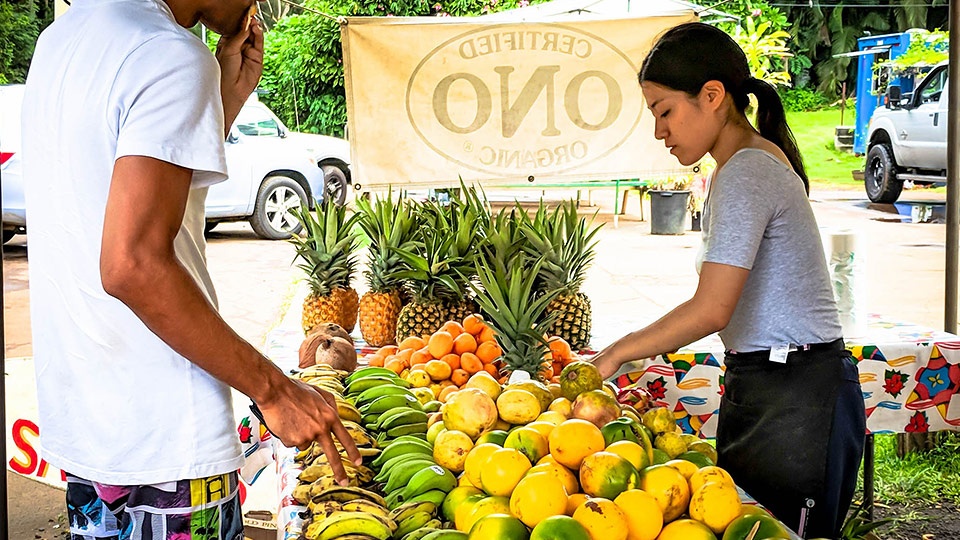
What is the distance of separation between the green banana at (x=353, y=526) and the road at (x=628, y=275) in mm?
4015

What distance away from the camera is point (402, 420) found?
2.22 m

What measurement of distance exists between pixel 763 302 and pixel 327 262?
6.24 ft

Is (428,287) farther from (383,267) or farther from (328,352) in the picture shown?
(328,352)

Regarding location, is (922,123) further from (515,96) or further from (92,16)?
(92,16)

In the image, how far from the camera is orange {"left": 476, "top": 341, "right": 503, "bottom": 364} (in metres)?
2.96

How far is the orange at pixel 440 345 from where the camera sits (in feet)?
9.57

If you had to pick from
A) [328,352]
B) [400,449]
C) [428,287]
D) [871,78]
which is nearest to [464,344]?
[328,352]

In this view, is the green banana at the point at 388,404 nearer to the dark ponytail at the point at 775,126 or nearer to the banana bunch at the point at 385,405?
the banana bunch at the point at 385,405

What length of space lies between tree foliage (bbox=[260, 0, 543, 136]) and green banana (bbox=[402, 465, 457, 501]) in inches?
553

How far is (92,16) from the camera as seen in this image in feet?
4.66

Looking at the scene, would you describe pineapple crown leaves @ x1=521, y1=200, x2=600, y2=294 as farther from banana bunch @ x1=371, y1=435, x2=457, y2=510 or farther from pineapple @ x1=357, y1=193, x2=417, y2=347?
banana bunch @ x1=371, y1=435, x2=457, y2=510

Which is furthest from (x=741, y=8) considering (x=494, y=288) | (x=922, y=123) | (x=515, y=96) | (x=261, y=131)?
(x=494, y=288)

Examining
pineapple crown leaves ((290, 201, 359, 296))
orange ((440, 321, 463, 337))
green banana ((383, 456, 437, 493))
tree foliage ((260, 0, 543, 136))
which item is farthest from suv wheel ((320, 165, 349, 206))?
green banana ((383, 456, 437, 493))

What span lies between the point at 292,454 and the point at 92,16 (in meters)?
1.21
